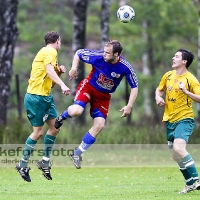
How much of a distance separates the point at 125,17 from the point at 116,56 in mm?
1357

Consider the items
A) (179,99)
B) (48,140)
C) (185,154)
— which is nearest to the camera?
(185,154)

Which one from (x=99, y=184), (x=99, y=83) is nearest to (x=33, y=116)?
(x=99, y=83)

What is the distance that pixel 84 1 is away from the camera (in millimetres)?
18828

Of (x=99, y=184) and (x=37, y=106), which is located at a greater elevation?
(x=37, y=106)

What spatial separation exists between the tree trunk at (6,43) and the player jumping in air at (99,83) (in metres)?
6.38

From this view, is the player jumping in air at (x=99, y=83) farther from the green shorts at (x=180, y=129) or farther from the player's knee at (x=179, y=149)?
the player's knee at (x=179, y=149)

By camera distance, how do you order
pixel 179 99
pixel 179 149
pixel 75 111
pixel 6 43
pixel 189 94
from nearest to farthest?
pixel 189 94
pixel 179 149
pixel 179 99
pixel 75 111
pixel 6 43

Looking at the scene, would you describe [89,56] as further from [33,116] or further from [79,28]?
[79,28]

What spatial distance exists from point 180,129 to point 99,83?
61.1 inches

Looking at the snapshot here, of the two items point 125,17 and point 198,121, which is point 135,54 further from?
point 125,17

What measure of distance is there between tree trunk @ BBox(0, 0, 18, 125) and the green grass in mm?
2865

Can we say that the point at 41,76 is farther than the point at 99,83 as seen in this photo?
No

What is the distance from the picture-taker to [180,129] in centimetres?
966

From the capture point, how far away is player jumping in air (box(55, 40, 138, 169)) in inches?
399
